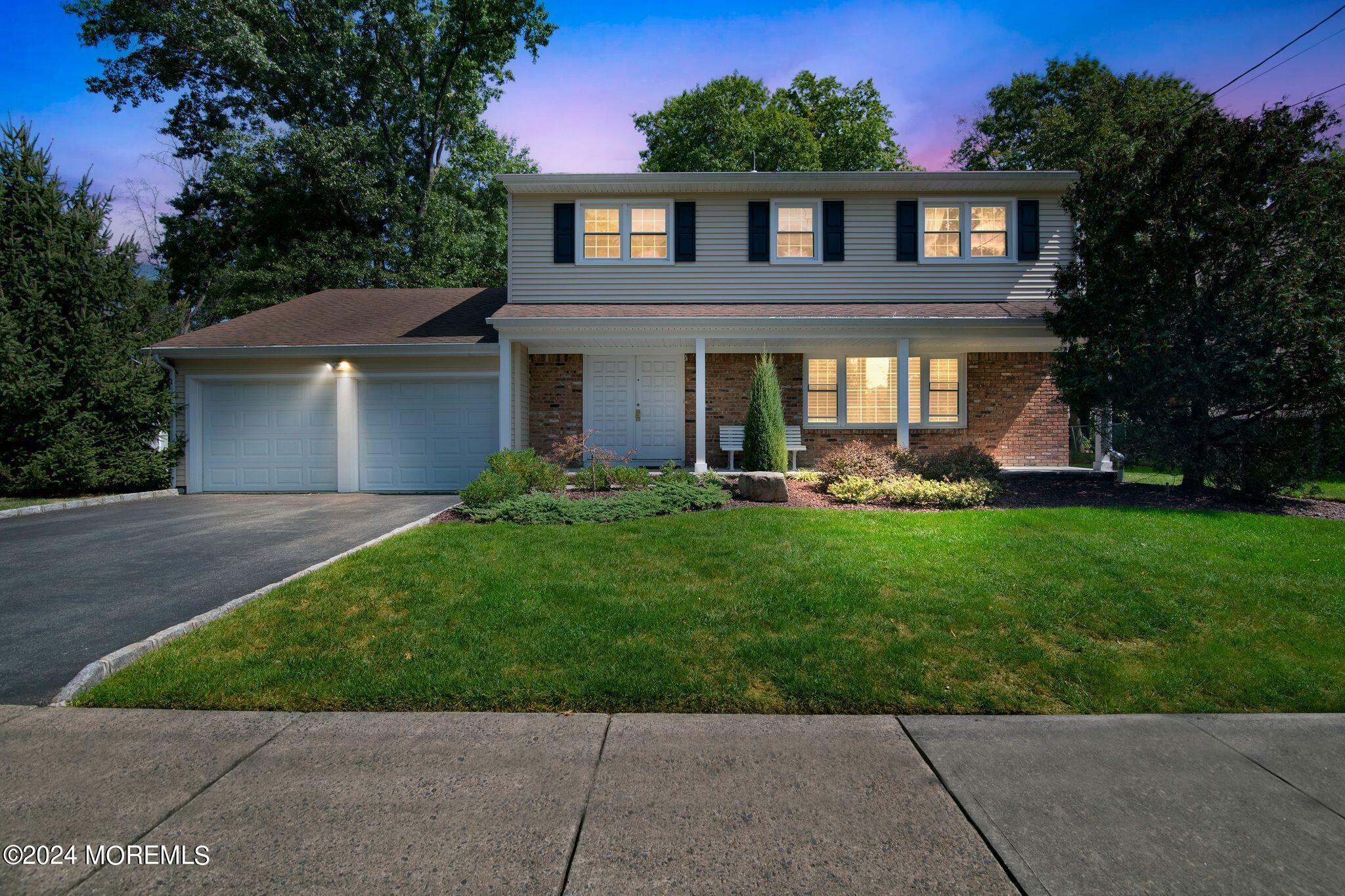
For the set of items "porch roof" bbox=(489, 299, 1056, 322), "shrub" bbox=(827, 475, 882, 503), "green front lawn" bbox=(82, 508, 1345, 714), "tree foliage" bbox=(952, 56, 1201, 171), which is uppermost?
"tree foliage" bbox=(952, 56, 1201, 171)

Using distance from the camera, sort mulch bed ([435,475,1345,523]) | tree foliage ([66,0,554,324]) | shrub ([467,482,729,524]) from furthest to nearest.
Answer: tree foliage ([66,0,554,324]) → mulch bed ([435,475,1345,523]) → shrub ([467,482,729,524])

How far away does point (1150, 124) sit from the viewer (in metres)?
8.69

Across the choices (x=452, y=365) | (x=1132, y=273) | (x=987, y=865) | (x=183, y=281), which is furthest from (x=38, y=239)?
(x=1132, y=273)

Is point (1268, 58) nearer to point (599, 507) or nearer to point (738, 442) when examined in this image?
point (738, 442)

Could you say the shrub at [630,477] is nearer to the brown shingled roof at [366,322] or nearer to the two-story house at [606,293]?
the two-story house at [606,293]

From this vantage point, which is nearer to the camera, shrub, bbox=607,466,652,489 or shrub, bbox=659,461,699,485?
shrub, bbox=659,461,699,485

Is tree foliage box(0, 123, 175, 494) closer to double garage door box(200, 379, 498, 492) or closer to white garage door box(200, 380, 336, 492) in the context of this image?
white garage door box(200, 380, 336, 492)

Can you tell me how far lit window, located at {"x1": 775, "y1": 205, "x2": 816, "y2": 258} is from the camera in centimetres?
1227

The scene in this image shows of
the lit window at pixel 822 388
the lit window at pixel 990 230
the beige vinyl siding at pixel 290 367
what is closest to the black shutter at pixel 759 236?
the lit window at pixel 822 388

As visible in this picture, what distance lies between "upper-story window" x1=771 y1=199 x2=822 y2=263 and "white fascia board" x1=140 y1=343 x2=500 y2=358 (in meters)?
6.02

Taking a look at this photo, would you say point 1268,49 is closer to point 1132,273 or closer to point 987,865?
point 1132,273

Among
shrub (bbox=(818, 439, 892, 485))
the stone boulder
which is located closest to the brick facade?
shrub (bbox=(818, 439, 892, 485))

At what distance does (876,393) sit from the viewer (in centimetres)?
1331

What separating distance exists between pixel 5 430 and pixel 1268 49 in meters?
24.2
